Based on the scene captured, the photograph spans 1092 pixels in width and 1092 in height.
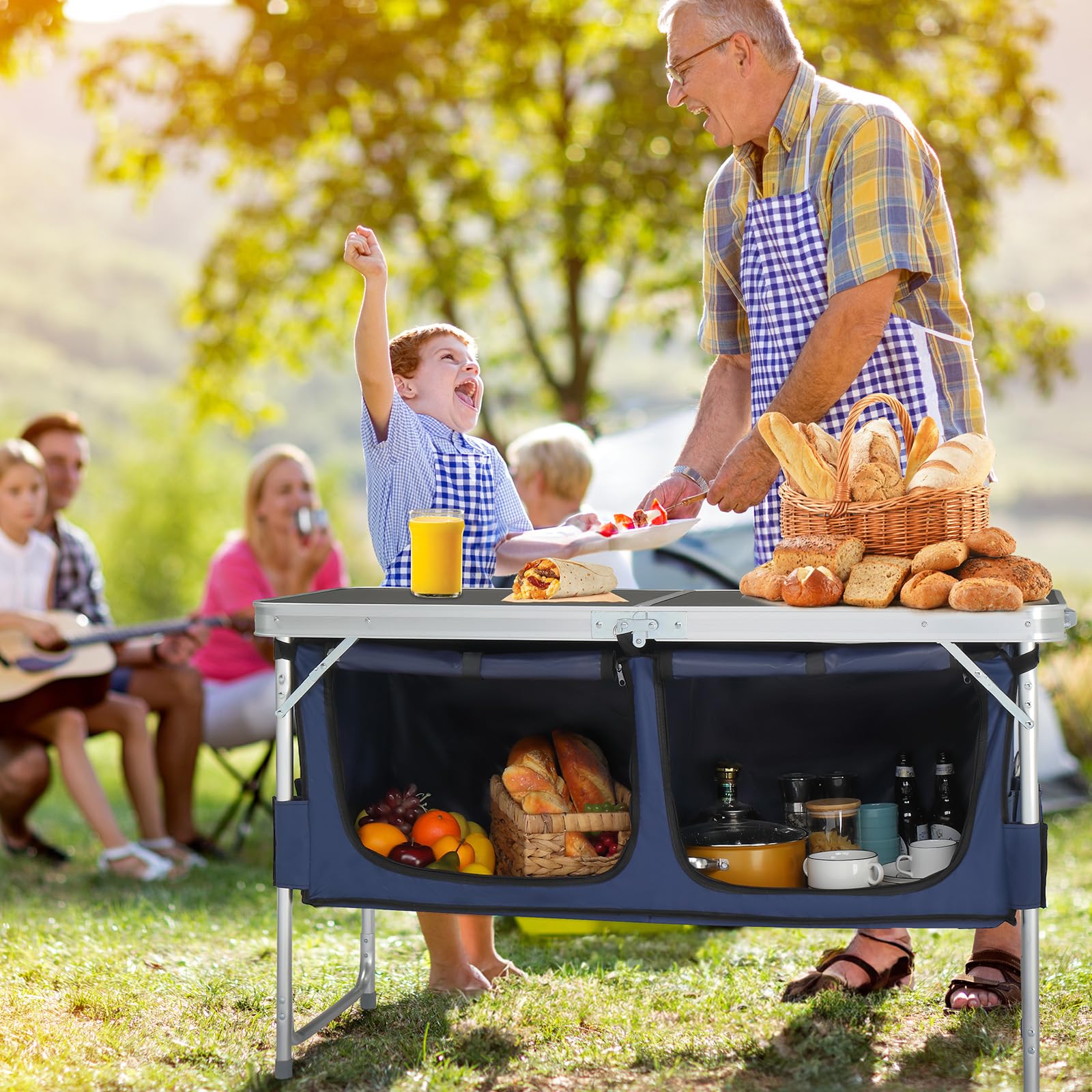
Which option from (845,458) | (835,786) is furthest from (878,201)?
(835,786)

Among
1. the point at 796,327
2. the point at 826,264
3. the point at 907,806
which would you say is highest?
the point at 826,264

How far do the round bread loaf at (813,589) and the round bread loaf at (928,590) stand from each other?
11 centimetres

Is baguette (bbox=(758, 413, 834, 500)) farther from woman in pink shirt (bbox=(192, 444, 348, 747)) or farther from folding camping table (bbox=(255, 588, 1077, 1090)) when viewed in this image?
woman in pink shirt (bbox=(192, 444, 348, 747))

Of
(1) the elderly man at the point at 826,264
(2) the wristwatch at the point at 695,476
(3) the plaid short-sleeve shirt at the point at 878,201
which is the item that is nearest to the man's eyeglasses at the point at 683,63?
(1) the elderly man at the point at 826,264

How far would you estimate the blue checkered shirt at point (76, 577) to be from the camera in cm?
480

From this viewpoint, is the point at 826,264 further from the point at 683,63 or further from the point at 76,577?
the point at 76,577

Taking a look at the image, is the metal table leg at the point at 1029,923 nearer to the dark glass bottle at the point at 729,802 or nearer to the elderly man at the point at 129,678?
the dark glass bottle at the point at 729,802

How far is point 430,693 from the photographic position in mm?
2830

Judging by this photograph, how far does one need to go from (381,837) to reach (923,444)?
123 centimetres

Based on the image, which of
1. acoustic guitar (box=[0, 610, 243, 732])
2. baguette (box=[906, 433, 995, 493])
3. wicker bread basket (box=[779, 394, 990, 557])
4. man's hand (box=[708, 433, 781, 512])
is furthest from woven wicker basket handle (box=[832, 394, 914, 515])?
acoustic guitar (box=[0, 610, 243, 732])

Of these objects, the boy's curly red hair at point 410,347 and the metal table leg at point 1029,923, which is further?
the boy's curly red hair at point 410,347

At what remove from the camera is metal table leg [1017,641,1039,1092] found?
2123 mm

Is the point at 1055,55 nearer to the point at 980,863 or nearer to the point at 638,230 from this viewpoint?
the point at 638,230

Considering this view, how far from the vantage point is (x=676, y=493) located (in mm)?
2807
